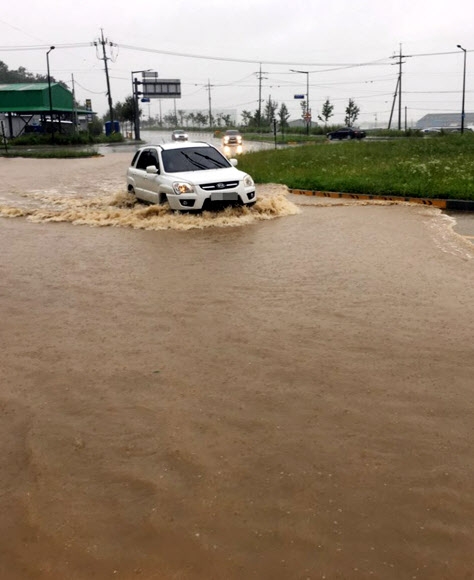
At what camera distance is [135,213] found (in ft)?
41.3

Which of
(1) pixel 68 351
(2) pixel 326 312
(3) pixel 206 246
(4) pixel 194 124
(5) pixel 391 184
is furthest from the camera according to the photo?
(4) pixel 194 124

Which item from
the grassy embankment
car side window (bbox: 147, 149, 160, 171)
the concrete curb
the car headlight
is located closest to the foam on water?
the car headlight

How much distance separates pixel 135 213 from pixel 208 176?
1.80 m

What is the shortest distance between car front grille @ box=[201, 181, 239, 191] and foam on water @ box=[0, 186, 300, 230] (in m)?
0.46

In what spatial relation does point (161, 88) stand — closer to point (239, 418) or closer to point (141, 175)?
point (141, 175)

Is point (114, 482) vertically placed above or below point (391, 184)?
below

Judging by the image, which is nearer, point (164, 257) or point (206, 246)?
point (164, 257)

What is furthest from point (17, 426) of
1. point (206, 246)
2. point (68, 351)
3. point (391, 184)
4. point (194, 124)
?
point (194, 124)

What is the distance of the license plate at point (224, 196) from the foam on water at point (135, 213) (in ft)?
0.89

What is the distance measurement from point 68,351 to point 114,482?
2231 mm

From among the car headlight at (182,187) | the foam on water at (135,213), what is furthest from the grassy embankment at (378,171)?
the car headlight at (182,187)

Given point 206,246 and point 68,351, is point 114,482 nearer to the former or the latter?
point 68,351

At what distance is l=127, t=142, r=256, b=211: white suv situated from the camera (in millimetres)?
11711

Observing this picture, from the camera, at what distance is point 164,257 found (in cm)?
916
